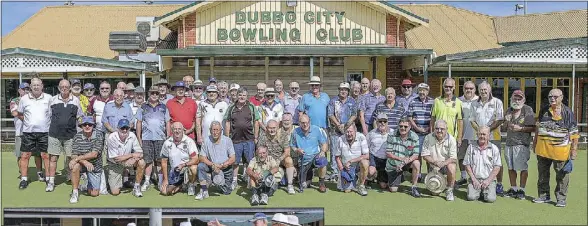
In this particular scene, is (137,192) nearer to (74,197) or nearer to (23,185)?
(74,197)

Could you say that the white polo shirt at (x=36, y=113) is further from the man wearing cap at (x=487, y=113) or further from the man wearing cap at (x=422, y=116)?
the man wearing cap at (x=487, y=113)

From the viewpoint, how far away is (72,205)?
6.61 meters

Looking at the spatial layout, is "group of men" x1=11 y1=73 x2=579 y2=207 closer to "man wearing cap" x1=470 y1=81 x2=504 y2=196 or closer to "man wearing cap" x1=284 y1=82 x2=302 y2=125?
"man wearing cap" x1=470 y1=81 x2=504 y2=196

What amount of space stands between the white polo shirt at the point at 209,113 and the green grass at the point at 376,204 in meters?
0.93

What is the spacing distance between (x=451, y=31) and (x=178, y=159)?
1299cm

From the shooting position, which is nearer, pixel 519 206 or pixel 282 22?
pixel 519 206

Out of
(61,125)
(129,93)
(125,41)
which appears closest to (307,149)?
(129,93)

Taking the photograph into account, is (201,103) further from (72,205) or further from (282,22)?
(282,22)

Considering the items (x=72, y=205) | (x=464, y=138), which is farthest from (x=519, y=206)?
(x=72, y=205)

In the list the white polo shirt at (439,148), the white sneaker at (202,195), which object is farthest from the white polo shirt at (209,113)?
the white polo shirt at (439,148)

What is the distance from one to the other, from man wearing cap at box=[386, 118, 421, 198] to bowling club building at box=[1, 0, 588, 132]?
15.6 feet

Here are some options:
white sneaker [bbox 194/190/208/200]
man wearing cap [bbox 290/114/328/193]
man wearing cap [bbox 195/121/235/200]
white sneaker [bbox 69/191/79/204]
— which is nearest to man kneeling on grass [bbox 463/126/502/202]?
man wearing cap [bbox 290/114/328/193]

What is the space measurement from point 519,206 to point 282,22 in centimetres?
812

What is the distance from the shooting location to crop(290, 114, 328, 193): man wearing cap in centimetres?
714
